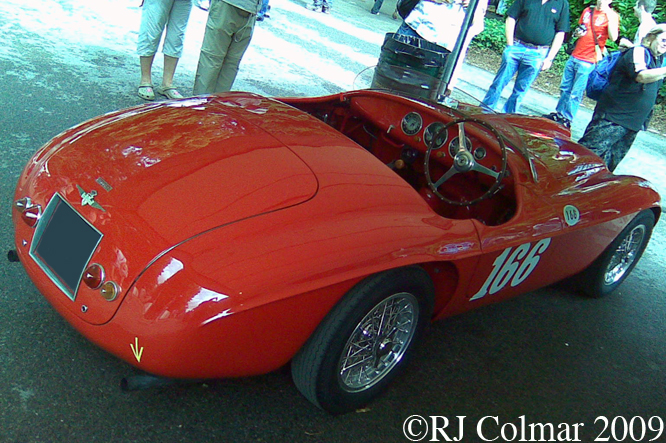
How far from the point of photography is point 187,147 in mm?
2410

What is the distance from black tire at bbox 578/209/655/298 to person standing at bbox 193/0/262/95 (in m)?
3.23

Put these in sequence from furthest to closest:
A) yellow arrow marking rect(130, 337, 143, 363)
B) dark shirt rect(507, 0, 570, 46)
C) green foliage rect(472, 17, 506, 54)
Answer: green foliage rect(472, 17, 506, 54) < dark shirt rect(507, 0, 570, 46) < yellow arrow marking rect(130, 337, 143, 363)

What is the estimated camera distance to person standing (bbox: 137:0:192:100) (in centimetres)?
503

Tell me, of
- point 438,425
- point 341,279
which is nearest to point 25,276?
point 341,279

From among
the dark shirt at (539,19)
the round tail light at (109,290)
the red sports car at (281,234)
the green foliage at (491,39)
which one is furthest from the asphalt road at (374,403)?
the green foliage at (491,39)

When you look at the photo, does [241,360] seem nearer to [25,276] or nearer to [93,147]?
[93,147]

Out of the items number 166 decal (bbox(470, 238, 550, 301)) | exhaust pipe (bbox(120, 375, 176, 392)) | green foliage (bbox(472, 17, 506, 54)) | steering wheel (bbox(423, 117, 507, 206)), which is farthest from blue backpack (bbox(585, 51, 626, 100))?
green foliage (bbox(472, 17, 506, 54))

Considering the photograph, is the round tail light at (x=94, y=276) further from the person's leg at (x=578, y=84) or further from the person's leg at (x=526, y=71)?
the person's leg at (x=578, y=84)

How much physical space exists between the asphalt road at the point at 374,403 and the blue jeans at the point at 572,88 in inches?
106

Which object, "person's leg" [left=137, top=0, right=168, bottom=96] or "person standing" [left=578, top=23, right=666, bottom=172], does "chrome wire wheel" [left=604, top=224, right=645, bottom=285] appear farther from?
"person's leg" [left=137, top=0, right=168, bottom=96]

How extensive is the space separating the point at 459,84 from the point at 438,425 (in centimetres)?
746

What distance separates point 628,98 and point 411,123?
10.9 ft

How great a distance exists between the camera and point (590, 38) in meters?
7.54

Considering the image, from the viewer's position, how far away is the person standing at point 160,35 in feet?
16.5
